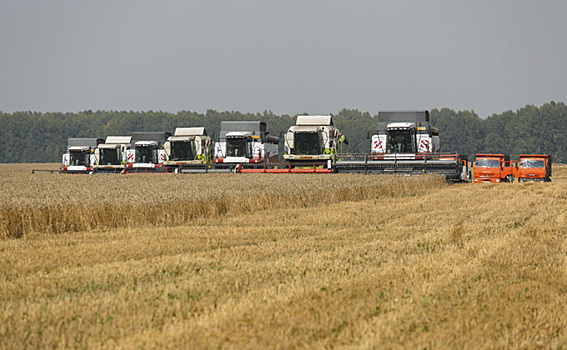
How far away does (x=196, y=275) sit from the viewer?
7891mm

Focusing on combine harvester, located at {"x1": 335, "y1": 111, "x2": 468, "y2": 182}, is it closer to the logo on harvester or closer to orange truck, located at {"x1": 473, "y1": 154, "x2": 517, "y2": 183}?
the logo on harvester

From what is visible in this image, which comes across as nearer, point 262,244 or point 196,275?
point 196,275

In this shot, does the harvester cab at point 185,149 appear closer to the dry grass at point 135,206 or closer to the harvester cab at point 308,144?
the harvester cab at point 308,144

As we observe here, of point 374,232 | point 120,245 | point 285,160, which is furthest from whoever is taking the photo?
point 285,160

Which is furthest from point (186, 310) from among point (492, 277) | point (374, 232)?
point (374, 232)

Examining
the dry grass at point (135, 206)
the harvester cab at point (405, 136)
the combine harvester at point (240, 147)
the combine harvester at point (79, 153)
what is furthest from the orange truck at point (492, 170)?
the combine harvester at point (79, 153)

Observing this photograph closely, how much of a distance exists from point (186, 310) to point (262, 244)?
455 centimetres

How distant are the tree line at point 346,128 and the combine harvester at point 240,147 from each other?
101m

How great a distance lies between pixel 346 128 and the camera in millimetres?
151750

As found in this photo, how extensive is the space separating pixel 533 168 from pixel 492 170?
2246 millimetres

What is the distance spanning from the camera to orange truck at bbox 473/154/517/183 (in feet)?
109

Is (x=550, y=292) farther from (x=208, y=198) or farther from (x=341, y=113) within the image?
(x=341, y=113)

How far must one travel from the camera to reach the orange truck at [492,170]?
3334 cm

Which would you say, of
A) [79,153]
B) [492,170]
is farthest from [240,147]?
[79,153]
